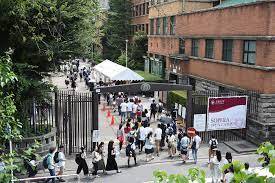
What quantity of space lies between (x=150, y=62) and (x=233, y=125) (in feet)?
85.2

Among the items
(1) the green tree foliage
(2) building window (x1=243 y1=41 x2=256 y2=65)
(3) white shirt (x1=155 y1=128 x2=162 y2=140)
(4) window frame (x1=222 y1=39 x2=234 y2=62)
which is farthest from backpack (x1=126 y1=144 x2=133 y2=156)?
(1) the green tree foliage

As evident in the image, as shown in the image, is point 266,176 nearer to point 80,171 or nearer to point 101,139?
point 80,171

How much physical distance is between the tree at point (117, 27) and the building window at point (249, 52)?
121 feet

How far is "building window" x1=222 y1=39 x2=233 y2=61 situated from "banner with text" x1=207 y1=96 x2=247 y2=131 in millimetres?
4697

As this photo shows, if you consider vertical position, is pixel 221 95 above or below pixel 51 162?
above

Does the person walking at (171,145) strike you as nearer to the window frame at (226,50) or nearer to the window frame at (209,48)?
the window frame at (226,50)

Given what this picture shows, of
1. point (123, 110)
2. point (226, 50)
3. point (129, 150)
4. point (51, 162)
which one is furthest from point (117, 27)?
point (51, 162)

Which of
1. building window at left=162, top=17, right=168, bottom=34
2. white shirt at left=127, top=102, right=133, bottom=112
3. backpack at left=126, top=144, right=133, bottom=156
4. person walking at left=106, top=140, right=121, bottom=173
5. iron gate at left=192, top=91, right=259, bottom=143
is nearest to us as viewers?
person walking at left=106, top=140, right=121, bottom=173

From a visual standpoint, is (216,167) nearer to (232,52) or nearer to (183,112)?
(183,112)

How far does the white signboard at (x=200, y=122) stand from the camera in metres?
18.5

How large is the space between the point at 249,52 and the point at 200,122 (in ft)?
17.2

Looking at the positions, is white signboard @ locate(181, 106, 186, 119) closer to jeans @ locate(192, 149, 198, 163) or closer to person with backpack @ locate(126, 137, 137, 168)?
jeans @ locate(192, 149, 198, 163)

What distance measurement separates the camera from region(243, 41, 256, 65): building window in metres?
20.2

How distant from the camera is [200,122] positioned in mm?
18547
